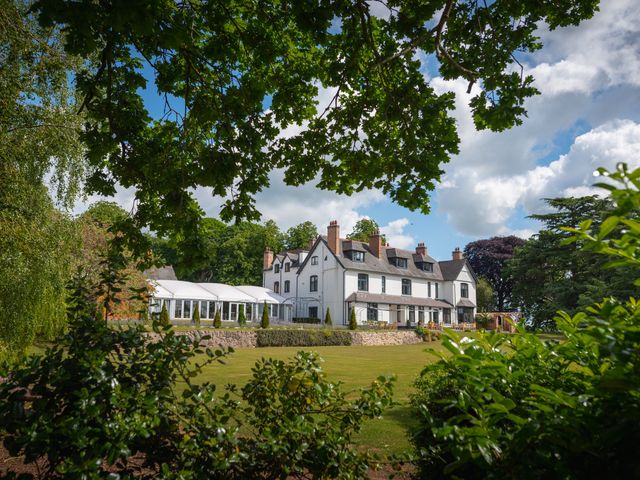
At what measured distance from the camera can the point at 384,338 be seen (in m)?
37.2

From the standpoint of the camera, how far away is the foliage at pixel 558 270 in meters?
37.1

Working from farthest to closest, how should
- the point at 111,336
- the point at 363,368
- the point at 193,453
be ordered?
the point at 363,368 → the point at 111,336 → the point at 193,453

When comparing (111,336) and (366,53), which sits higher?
(366,53)

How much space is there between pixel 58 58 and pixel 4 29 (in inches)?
53.5

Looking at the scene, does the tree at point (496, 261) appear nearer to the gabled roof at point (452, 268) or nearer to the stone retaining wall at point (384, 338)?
the gabled roof at point (452, 268)

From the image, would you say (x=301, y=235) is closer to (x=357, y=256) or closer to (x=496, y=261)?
(x=357, y=256)

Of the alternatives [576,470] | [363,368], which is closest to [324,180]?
[576,470]

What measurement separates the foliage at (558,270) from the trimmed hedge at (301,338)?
688 inches

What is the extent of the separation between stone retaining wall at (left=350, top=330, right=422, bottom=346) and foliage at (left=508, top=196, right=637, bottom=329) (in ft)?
37.2

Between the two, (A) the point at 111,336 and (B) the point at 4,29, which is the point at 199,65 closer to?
(A) the point at 111,336

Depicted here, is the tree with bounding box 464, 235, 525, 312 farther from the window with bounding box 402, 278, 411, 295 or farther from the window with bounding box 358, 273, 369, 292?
the window with bounding box 358, 273, 369, 292

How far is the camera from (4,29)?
11.1m

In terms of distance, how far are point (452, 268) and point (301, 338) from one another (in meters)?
29.2

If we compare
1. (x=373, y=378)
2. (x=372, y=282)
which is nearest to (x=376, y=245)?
(x=372, y=282)
